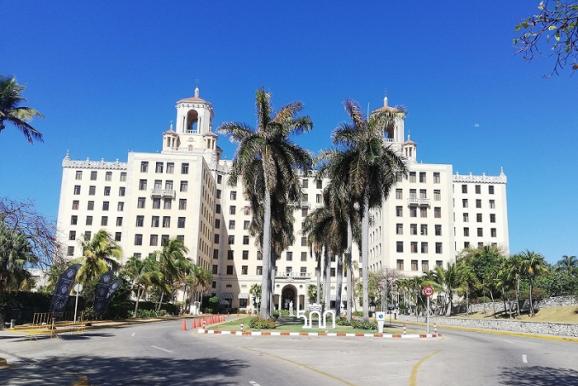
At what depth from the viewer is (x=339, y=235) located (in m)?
43.6

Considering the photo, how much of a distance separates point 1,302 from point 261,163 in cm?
1781

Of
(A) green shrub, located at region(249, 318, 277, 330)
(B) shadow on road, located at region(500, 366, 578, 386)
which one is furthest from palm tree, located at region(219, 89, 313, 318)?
(B) shadow on road, located at region(500, 366, 578, 386)

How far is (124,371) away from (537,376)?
9.97m

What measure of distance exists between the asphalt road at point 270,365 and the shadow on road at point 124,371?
2cm

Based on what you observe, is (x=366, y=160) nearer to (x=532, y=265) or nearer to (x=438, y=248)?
(x=532, y=265)

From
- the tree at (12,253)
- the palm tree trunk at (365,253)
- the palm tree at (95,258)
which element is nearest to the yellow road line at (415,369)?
the palm tree trunk at (365,253)

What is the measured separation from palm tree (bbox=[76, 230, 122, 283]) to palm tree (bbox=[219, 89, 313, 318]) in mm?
12749

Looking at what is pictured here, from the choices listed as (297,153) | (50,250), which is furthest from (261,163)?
(50,250)

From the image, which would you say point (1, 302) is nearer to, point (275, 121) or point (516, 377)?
point (275, 121)

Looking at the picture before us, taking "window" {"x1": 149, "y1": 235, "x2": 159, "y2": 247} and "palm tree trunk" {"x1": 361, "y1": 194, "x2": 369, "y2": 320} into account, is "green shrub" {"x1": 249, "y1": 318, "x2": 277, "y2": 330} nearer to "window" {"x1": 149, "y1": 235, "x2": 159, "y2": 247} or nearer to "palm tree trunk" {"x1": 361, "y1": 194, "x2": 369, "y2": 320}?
"palm tree trunk" {"x1": 361, "y1": 194, "x2": 369, "y2": 320}

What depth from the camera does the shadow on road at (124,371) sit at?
10.9 m

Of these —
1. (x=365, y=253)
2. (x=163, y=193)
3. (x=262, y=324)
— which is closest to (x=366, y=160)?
(x=365, y=253)

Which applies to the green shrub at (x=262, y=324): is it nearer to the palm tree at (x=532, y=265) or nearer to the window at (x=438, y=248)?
the palm tree at (x=532, y=265)

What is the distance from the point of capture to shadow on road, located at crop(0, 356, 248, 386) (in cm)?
1089
